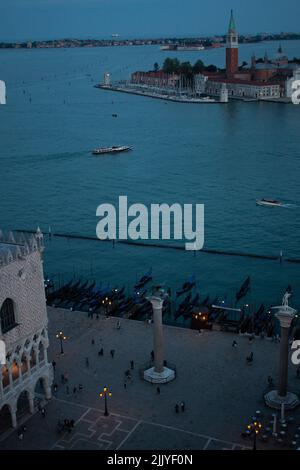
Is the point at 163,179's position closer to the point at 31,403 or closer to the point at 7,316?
the point at 31,403

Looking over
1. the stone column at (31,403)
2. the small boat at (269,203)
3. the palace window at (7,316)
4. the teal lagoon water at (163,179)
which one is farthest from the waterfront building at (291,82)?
the palace window at (7,316)

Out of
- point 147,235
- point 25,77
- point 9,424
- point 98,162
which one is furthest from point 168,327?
point 25,77

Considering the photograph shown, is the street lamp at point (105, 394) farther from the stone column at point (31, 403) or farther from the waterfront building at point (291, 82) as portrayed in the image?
the waterfront building at point (291, 82)

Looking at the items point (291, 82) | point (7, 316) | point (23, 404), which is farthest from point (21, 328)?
point (291, 82)

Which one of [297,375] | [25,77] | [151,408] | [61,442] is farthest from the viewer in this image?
[25,77]

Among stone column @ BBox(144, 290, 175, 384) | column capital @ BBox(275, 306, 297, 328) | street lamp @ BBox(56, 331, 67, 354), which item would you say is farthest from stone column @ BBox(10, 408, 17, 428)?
column capital @ BBox(275, 306, 297, 328)

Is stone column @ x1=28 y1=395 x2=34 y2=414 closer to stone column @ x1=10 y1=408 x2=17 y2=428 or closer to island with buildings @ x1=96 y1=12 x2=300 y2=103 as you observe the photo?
stone column @ x1=10 y1=408 x2=17 y2=428

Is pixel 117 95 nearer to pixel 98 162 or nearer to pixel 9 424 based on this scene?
pixel 98 162
